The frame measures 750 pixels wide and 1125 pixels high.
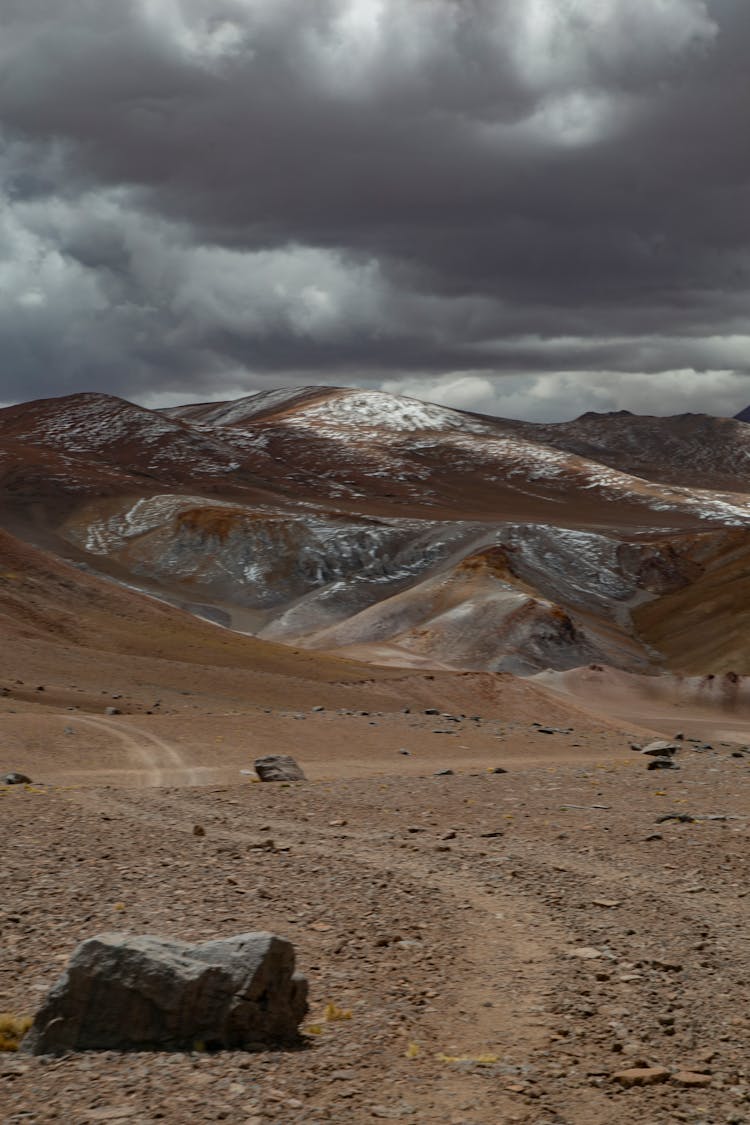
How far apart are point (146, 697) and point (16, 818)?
100 ft

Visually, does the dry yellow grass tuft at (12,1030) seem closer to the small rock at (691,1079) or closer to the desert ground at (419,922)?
the desert ground at (419,922)

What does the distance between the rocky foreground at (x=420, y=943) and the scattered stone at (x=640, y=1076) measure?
0.01m

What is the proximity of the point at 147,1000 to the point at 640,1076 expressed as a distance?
345cm

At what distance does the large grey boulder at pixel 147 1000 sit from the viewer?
859cm

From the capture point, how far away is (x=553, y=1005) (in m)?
10.3

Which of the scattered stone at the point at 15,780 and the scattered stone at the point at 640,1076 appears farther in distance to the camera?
the scattered stone at the point at 15,780

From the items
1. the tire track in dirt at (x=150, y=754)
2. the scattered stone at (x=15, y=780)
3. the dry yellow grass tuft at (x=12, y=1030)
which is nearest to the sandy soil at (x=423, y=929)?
the dry yellow grass tuft at (x=12, y=1030)

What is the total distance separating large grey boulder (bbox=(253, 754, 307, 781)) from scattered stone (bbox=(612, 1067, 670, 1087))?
1861 cm

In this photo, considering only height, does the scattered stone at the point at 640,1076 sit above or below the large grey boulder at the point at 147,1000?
below

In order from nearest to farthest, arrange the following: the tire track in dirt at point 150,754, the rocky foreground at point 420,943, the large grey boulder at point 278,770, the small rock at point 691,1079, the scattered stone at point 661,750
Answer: the rocky foreground at point 420,943 < the small rock at point 691,1079 < the large grey boulder at point 278,770 < the tire track in dirt at point 150,754 < the scattered stone at point 661,750

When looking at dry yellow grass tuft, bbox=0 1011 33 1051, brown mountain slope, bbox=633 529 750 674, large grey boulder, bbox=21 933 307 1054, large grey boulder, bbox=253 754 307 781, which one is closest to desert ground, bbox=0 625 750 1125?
large grey boulder, bbox=21 933 307 1054

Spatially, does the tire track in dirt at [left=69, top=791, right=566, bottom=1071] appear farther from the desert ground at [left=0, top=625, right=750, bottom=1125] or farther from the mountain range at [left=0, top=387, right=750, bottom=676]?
the mountain range at [left=0, top=387, right=750, bottom=676]

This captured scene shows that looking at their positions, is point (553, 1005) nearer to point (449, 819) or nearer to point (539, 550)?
point (449, 819)

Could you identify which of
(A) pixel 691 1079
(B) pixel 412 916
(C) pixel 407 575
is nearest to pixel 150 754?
(B) pixel 412 916
